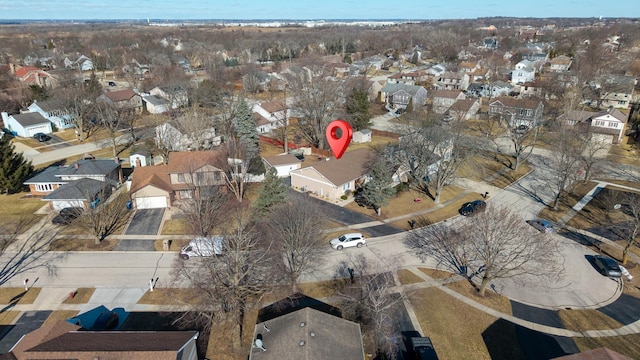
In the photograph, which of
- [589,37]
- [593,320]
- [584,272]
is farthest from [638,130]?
[589,37]

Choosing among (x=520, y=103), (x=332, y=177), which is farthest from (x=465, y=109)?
(x=332, y=177)

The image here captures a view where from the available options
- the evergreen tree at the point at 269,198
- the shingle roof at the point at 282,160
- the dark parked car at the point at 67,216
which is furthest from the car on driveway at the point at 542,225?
the dark parked car at the point at 67,216

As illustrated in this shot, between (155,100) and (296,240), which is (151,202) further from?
(155,100)

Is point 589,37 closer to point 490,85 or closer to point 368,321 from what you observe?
point 490,85

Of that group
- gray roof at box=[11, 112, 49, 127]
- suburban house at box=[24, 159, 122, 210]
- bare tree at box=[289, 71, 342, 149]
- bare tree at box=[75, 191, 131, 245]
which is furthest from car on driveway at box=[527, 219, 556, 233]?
gray roof at box=[11, 112, 49, 127]

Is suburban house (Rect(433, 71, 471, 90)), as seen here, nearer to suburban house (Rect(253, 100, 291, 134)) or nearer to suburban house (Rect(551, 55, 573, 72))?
suburban house (Rect(551, 55, 573, 72))

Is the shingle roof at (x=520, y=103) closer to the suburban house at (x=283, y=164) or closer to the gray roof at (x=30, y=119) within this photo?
the suburban house at (x=283, y=164)
